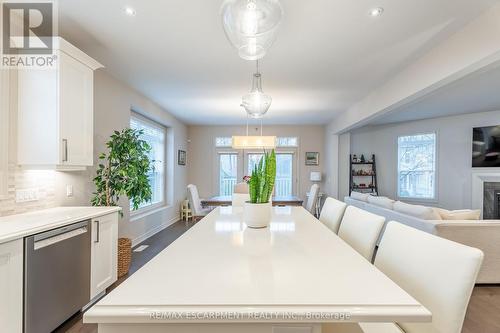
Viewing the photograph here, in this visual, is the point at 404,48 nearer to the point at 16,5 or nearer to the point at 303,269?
the point at 303,269

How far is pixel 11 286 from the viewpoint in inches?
63.8

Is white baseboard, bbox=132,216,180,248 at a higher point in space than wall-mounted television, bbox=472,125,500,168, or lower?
lower

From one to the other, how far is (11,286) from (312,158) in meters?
7.15

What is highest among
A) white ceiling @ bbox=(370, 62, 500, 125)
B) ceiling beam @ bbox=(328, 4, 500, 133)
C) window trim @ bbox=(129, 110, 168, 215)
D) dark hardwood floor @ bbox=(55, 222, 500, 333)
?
white ceiling @ bbox=(370, 62, 500, 125)

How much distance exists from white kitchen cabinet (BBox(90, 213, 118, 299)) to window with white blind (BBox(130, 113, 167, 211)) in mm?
2515

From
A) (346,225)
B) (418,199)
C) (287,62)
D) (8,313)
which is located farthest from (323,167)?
(8,313)

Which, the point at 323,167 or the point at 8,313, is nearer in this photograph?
the point at 8,313

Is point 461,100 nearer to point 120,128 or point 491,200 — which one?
point 491,200

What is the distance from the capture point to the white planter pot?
5.87ft

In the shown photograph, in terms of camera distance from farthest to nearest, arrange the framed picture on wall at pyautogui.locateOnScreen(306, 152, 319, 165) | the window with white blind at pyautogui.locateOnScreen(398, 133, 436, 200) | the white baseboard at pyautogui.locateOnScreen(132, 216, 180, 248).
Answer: the framed picture on wall at pyautogui.locateOnScreen(306, 152, 319, 165)
the window with white blind at pyautogui.locateOnScreen(398, 133, 436, 200)
the white baseboard at pyautogui.locateOnScreen(132, 216, 180, 248)

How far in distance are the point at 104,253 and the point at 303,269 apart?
2.29 m

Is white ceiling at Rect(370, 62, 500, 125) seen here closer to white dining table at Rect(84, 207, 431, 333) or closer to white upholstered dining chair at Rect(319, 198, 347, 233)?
white upholstered dining chair at Rect(319, 198, 347, 233)

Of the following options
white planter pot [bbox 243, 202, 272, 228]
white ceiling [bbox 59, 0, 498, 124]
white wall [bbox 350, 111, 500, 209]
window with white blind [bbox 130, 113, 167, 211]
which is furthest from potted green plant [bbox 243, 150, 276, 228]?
white wall [bbox 350, 111, 500, 209]

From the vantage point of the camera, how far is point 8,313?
1.61m
